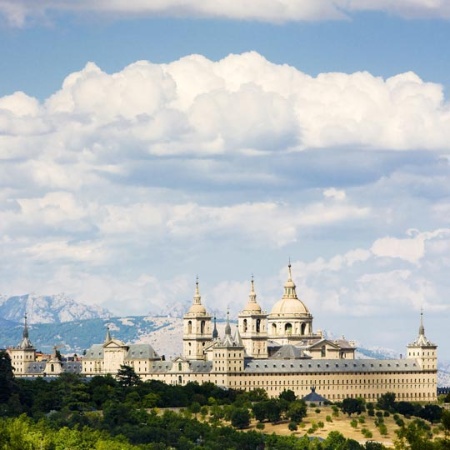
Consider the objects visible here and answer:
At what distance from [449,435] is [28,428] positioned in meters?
93.4

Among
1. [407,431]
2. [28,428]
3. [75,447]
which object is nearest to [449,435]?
[407,431]

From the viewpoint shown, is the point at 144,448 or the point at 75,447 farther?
the point at 144,448

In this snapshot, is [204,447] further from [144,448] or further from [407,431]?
[407,431]

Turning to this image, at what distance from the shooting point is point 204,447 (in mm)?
194375

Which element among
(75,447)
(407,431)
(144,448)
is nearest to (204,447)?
(144,448)

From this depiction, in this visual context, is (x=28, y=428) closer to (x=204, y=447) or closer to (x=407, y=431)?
(x=204, y=447)

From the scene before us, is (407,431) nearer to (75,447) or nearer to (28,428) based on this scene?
(75,447)

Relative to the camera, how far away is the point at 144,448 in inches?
7264

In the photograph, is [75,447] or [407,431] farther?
[75,447]

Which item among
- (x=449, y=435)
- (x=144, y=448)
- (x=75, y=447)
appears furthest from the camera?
(x=144, y=448)

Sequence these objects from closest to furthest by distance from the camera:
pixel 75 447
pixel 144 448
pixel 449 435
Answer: pixel 449 435 < pixel 75 447 < pixel 144 448

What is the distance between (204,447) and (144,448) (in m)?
11.9

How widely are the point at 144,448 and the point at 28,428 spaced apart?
42.4 ft

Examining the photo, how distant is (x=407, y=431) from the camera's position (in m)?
104
